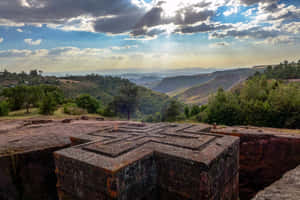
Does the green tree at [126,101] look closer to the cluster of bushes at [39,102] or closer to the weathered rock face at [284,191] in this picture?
the cluster of bushes at [39,102]

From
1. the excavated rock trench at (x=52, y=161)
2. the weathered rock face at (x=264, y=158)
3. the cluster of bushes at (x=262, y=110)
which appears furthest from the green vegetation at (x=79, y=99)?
the weathered rock face at (x=264, y=158)

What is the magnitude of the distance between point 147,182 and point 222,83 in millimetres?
107112

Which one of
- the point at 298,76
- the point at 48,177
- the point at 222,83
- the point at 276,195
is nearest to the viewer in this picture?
the point at 276,195

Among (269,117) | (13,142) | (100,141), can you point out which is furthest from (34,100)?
(269,117)

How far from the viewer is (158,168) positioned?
195 inches

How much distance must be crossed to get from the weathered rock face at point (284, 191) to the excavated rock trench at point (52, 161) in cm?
485

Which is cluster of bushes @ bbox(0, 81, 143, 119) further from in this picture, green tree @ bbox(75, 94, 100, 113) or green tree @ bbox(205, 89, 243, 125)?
green tree @ bbox(205, 89, 243, 125)

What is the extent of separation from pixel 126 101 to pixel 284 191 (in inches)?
1394

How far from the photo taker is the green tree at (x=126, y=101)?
121ft

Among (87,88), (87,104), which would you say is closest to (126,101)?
(87,104)

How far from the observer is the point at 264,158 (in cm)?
768

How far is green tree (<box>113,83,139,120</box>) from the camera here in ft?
121

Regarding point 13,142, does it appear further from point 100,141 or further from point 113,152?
point 113,152

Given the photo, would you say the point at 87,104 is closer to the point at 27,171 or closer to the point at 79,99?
the point at 79,99
